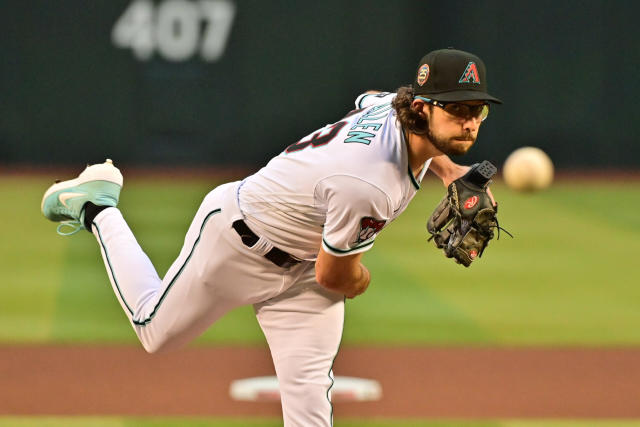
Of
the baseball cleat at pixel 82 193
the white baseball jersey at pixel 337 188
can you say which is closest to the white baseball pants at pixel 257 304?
the white baseball jersey at pixel 337 188

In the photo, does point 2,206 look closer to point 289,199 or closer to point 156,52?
point 156,52

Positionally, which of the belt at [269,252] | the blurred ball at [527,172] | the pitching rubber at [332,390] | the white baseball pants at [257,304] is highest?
the belt at [269,252]

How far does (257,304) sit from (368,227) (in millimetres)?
861

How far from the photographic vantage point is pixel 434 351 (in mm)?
7613

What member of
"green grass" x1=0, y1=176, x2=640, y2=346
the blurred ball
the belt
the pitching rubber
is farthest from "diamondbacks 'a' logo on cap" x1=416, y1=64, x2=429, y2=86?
the blurred ball

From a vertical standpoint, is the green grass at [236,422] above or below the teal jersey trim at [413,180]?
below

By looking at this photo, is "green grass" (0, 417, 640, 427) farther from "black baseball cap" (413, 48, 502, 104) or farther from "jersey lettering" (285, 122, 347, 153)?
"black baseball cap" (413, 48, 502, 104)

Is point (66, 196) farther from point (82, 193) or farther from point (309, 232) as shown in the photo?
point (309, 232)

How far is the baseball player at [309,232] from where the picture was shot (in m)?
3.94

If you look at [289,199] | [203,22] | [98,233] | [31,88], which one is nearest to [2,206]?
[31,88]

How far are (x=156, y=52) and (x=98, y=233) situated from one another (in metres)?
12.3

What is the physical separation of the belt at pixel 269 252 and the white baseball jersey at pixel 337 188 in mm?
28

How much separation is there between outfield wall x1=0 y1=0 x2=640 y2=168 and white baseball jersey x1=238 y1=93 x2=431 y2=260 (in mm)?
12788

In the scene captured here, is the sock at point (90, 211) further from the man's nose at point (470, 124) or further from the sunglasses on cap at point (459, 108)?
the man's nose at point (470, 124)
